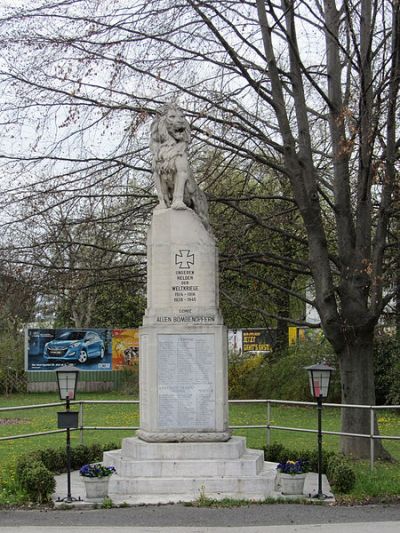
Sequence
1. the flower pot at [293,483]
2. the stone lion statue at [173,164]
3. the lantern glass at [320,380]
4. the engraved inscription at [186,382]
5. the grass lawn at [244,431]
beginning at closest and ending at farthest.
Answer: the flower pot at [293,483] < the lantern glass at [320,380] < the grass lawn at [244,431] < the engraved inscription at [186,382] < the stone lion statue at [173,164]

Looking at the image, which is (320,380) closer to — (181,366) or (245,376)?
(181,366)

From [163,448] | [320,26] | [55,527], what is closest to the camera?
[55,527]

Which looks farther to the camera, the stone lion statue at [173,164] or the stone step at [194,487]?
the stone lion statue at [173,164]

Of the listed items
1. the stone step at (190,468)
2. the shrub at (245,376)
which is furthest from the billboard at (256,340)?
the stone step at (190,468)

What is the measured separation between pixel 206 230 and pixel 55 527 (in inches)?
207

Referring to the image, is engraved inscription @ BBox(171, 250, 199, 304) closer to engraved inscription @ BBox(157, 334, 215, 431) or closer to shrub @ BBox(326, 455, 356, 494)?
engraved inscription @ BBox(157, 334, 215, 431)

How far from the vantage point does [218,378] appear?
12.6 metres

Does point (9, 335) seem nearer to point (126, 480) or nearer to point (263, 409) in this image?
point (263, 409)

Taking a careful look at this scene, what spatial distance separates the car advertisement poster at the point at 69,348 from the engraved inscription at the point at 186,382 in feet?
93.5

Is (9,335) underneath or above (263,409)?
above

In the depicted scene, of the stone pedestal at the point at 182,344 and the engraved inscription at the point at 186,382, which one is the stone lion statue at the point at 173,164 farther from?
the engraved inscription at the point at 186,382

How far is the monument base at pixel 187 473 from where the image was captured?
11.6m

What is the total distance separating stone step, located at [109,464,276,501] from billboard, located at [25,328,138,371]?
29099 mm

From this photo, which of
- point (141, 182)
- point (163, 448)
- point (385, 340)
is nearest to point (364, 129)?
point (163, 448)
